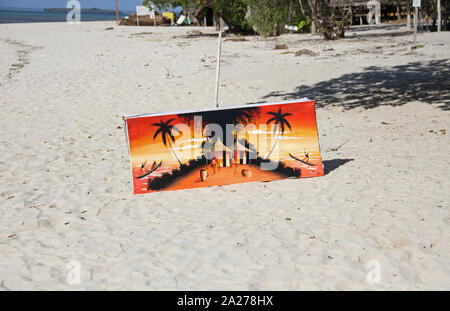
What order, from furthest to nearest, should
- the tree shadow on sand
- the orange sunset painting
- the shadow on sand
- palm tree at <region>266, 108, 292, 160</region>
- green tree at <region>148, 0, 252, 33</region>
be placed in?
green tree at <region>148, 0, 252, 33</region> < the tree shadow on sand < the shadow on sand < palm tree at <region>266, 108, 292, 160</region> < the orange sunset painting

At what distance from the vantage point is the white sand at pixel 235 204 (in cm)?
438

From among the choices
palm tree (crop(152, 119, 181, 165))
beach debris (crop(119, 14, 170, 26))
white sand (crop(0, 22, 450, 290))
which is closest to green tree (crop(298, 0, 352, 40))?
white sand (crop(0, 22, 450, 290))

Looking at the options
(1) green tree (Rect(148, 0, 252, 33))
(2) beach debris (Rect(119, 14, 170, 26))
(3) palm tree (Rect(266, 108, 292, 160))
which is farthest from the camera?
(2) beach debris (Rect(119, 14, 170, 26))

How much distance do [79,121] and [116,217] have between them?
6.04 m

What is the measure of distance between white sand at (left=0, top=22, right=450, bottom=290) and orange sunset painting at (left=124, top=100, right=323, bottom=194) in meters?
0.24

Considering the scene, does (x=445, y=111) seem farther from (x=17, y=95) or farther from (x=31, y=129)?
(x=17, y=95)

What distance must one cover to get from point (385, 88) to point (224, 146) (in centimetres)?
766

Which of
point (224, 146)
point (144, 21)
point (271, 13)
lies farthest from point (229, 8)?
point (224, 146)

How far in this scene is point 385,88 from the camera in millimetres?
13102

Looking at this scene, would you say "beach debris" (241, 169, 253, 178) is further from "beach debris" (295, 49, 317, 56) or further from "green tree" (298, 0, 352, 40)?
"green tree" (298, 0, 352, 40)

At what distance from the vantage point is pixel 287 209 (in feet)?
19.4

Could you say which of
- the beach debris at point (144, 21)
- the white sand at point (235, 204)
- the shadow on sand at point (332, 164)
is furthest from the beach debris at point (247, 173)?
the beach debris at point (144, 21)

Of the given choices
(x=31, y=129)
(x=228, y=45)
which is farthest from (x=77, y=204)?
(x=228, y=45)

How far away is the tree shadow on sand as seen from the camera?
39.0 ft
